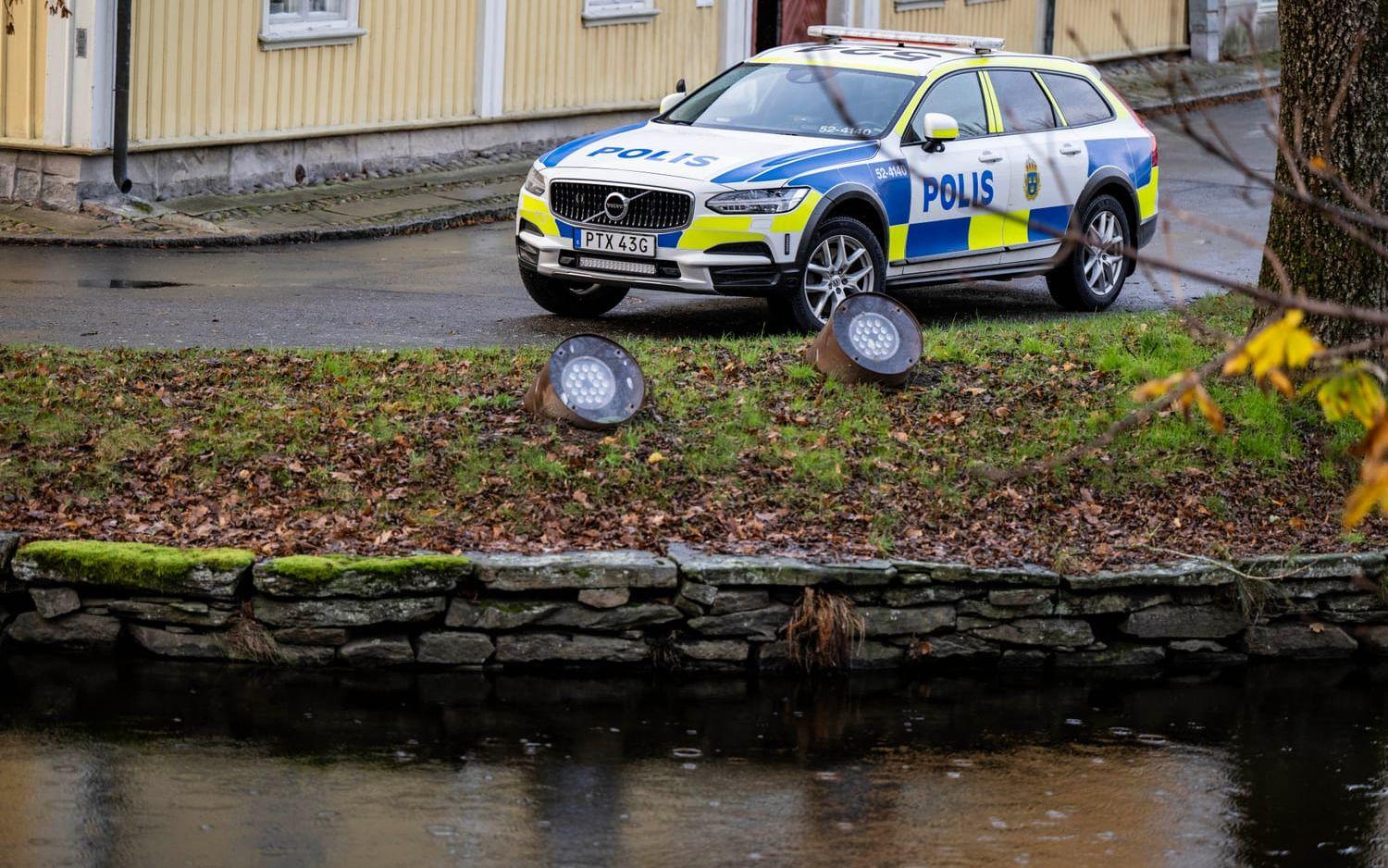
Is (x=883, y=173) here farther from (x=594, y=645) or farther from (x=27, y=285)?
(x=27, y=285)

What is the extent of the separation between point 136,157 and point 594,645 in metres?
10.5

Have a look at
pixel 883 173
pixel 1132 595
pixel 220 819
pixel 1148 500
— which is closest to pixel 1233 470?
pixel 1148 500

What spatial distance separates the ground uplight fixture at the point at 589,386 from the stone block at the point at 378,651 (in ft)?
6.07

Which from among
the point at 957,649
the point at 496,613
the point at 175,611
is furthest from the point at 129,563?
the point at 957,649

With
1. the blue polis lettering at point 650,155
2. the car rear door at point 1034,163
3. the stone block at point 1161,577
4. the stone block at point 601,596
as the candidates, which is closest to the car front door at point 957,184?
the car rear door at point 1034,163

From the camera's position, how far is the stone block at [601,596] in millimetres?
8000

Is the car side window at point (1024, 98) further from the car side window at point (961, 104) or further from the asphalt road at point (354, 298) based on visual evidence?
the asphalt road at point (354, 298)

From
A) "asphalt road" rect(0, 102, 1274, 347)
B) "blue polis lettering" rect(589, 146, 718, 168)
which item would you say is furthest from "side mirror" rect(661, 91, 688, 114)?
"asphalt road" rect(0, 102, 1274, 347)

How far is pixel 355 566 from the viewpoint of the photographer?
7910mm

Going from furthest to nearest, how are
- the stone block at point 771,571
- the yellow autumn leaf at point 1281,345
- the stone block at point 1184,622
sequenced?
the stone block at point 1184,622, the stone block at point 771,571, the yellow autumn leaf at point 1281,345

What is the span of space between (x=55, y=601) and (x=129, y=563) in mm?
361

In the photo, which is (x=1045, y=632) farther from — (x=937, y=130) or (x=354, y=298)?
(x=354, y=298)

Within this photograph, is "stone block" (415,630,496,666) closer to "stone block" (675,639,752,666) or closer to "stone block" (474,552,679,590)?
"stone block" (474,552,679,590)

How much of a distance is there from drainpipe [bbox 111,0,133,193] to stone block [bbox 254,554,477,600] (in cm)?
952
